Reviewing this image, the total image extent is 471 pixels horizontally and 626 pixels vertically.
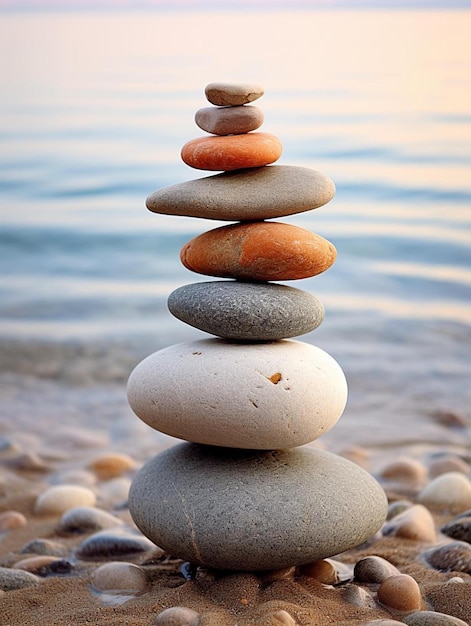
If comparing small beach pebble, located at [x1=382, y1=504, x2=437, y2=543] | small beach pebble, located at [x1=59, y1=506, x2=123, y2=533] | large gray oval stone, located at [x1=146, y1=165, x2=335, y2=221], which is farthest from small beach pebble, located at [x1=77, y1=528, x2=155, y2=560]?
large gray oval stone, located at [x1=146, y1=165, x2=335, y2=221]

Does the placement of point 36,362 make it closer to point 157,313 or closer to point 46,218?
point 157,313

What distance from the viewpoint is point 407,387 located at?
685 cm

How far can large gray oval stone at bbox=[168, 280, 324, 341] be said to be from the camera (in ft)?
9.90

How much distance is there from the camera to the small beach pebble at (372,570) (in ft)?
10.3

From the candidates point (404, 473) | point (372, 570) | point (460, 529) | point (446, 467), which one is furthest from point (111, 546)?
point (446, 467)

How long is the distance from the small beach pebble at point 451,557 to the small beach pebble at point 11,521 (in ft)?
6.17

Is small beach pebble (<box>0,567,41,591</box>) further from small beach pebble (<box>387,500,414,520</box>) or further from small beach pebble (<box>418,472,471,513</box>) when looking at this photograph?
small beach pebble (<box>418,472,471,513</box>)

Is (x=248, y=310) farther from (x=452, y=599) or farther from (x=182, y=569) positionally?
(x=452, y=599)

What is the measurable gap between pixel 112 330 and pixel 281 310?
5.76 m

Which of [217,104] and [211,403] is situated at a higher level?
[217,104]

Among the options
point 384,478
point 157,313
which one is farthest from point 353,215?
point 384,478

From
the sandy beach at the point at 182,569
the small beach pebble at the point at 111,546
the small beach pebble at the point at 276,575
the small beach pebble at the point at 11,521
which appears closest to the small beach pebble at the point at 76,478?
the sandy beach at the point at 182,569

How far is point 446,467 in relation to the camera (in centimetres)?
502

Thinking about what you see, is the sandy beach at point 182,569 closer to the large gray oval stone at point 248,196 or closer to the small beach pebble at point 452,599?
the small beach pebble at point 452,599
